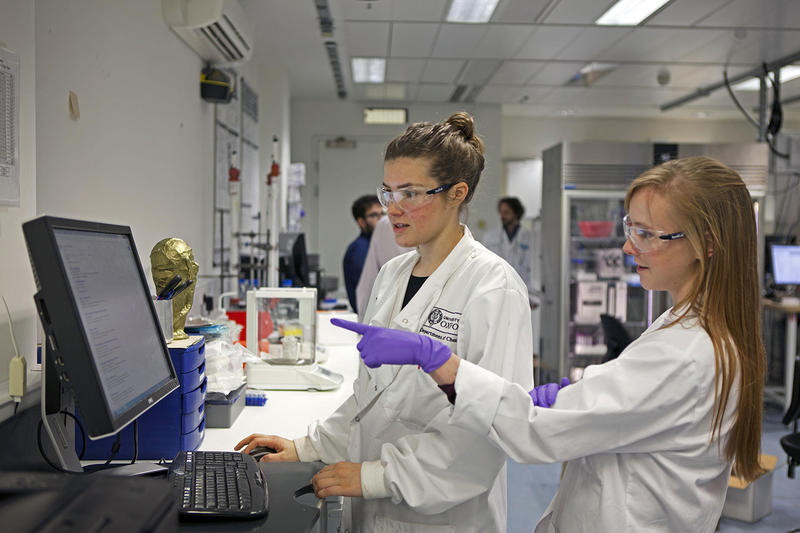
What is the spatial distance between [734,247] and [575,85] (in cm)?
580

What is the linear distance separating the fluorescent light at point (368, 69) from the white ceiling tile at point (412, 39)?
32cm

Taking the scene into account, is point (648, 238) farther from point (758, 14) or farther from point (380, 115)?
point (380, 115)

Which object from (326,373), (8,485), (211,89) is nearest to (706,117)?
(211,89)

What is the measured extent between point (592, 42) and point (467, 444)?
4.51 meters

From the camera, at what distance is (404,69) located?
596 centimetres

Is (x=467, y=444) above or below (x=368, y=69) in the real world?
below

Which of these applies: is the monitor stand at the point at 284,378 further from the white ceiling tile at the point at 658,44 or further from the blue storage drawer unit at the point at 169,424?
the white ceiling tile at the point at 658,44

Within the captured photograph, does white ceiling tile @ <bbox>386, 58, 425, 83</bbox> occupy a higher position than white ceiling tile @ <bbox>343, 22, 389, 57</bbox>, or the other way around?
white ceiling tile @ <bbox>386, 58, 425, 83</bbox>

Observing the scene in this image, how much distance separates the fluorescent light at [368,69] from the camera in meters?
5.66

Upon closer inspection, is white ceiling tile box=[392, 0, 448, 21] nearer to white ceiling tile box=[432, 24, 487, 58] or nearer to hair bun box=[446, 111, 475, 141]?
white ceiling tile box=[432, 24, 487, 58]

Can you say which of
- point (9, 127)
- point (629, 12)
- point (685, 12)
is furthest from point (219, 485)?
point (685, 12)

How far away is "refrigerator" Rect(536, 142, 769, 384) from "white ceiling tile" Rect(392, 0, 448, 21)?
145 cm

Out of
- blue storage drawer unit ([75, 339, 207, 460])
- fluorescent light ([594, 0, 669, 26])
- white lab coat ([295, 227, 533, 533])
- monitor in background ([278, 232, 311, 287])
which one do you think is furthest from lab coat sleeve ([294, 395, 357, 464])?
fluorescent light ([594, 0, 669, 26])

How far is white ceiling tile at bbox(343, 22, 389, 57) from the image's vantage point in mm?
4641
